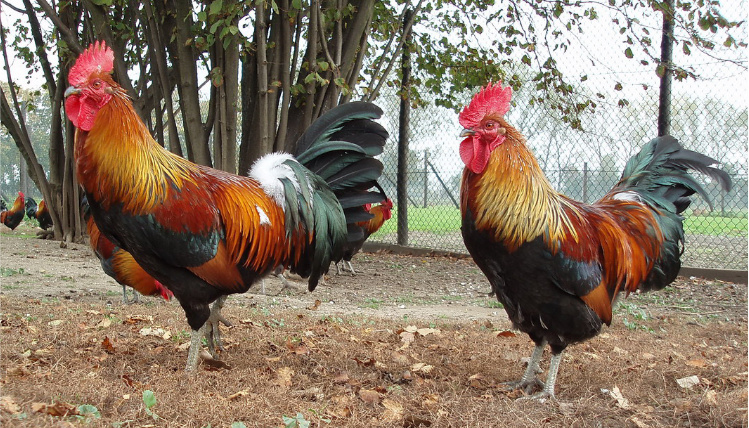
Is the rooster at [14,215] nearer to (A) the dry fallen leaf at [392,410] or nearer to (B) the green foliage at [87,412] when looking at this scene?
(B) the green foliage at [87,412]

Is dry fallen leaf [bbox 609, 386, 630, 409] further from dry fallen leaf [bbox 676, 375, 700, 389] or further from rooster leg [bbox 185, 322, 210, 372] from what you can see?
rooster leg [bbox 185, 322, 210, 372]

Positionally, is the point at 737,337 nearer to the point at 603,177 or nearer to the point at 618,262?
the point at 618,262

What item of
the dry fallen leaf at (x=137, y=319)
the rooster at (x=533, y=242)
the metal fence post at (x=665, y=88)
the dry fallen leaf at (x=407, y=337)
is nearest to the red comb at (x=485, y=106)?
the rooster at (x=533, y=242)

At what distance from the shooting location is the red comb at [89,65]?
325cm

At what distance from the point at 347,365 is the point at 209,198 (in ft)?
4.47

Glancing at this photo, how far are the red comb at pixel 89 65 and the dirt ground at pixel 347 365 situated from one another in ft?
5.33

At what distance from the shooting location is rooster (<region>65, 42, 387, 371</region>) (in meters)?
3.16

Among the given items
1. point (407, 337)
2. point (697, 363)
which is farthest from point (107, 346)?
point (697, 363)

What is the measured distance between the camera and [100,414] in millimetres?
2492

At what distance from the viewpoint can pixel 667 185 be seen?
4.11m

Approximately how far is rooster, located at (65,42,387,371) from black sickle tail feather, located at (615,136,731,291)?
1.93m

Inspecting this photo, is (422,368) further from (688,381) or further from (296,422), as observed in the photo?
(688,381)

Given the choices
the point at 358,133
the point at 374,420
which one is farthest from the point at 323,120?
the point at 374,420

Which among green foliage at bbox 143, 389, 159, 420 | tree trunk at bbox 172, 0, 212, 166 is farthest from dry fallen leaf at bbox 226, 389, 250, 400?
tree trunk at bbox 172, 0, 212, 166
